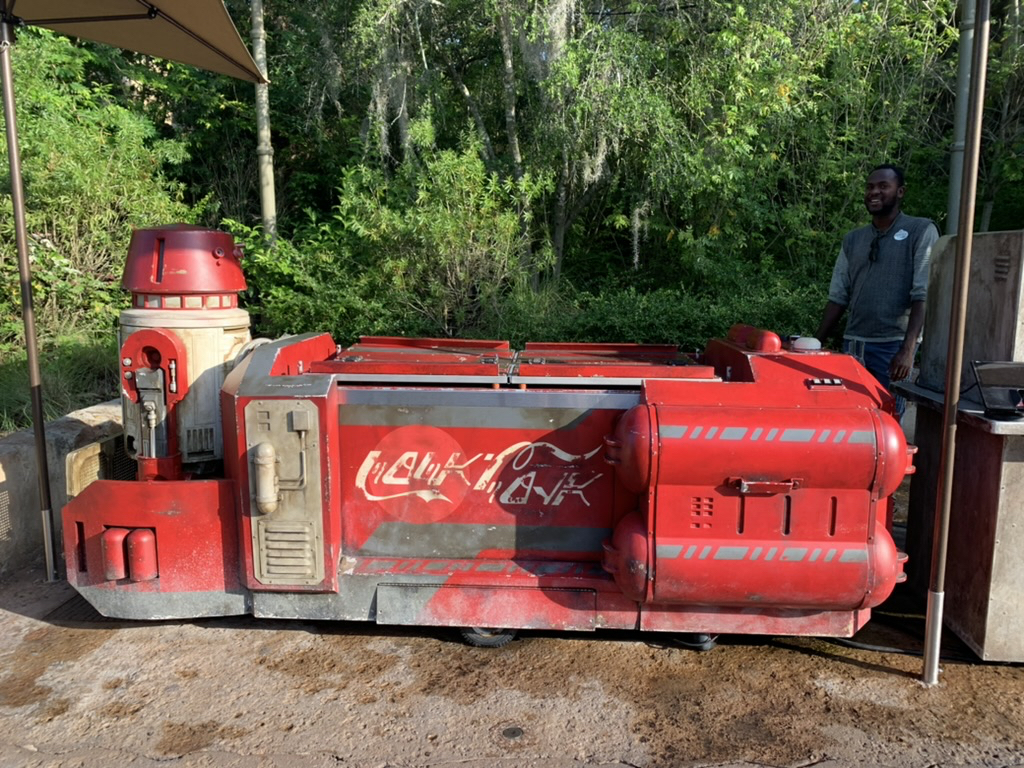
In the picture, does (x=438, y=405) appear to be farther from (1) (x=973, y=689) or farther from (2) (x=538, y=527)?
(1) (x=973, y=689)

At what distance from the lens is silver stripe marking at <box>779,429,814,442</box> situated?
3.19m

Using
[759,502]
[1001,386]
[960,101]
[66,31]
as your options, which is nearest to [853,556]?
[759,502]

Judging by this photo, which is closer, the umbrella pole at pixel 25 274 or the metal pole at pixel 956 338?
the metal pole at pixel 956 338

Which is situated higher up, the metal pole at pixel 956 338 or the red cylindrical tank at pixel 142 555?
the metal pole at pixel 956 338

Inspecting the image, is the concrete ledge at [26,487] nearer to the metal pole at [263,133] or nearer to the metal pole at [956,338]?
the metal pole at [956,338]

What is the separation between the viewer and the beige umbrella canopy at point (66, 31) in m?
4.17

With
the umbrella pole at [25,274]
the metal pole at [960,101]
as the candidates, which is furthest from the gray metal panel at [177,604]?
the metal pole at [960,101]

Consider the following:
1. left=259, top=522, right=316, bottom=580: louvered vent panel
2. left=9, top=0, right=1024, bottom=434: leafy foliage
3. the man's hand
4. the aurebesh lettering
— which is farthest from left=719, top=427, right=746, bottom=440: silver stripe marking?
left=9, top=0, right=1024, bottom=434: leafy foliage

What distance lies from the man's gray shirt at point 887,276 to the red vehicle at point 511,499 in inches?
39.7

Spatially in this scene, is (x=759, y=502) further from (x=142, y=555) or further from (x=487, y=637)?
(x=142, y=555)

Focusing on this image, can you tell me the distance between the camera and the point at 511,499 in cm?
359

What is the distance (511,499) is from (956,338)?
6.66 feet

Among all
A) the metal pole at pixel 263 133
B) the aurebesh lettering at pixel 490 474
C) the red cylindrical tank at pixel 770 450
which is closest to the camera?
the red cylindrical tank at pixel 770 450

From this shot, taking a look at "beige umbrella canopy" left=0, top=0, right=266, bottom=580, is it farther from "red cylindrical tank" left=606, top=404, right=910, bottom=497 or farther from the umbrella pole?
"red cylindrical tank" left=606, top=404, right=910, bottom=497
